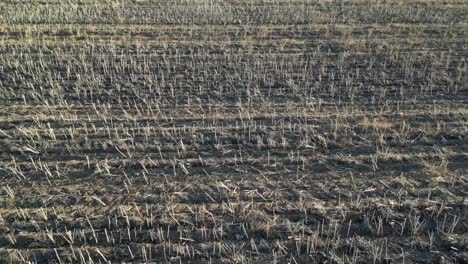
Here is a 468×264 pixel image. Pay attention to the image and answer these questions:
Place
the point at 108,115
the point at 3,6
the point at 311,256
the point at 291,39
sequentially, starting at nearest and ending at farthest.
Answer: the point at 311,256, the point at 108,115, the point at 291,39, the point at 3,6

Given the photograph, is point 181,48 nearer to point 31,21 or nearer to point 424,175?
point 31,21

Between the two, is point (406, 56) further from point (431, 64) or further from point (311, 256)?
point (311, 256)

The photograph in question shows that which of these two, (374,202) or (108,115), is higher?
(108,115)

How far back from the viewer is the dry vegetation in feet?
16.6

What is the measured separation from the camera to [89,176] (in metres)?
6.15

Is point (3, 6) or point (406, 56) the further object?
point (3, 6)

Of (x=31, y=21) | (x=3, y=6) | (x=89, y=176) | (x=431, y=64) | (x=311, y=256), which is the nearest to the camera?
(x=311, y=256)

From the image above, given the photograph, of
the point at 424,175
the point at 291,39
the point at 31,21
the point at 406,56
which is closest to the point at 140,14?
the point at 31,21

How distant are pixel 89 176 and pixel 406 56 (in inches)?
328

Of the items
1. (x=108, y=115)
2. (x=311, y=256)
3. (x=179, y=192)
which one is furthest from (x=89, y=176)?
(x=311, y=256)

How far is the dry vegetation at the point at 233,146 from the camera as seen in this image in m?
5.05

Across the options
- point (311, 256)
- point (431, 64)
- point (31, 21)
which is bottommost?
point (311, 256)

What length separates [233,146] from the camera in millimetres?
6918

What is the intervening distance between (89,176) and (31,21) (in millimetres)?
9916
